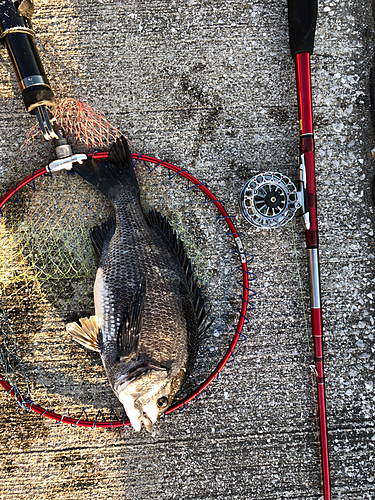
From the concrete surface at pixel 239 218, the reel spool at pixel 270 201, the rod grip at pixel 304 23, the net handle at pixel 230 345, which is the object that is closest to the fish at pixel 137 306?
the net handle at pixel 230 345

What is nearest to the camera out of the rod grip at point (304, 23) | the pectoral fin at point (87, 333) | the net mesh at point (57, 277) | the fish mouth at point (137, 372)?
the fish mouth at point (137, 372)

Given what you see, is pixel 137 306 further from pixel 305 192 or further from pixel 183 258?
pixel 305 192

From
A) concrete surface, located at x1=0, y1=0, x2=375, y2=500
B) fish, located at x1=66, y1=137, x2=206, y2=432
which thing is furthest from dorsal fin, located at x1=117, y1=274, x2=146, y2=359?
concrete surface, located at x1=0, y1=0, x2=375, y2=500

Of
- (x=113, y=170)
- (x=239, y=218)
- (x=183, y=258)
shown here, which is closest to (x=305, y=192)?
(x=239, y=218)

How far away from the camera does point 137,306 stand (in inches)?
82.2

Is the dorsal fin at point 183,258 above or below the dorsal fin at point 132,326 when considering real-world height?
above

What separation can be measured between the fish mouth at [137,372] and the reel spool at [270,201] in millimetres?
1095

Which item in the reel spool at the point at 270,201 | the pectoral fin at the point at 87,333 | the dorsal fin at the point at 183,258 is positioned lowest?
the pectoral fin at the point at 87,333

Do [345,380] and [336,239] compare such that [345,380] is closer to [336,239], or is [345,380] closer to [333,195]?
[336,239]

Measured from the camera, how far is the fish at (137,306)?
206 cm

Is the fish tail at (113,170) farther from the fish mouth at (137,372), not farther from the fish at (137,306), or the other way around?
the fish mouth at (137,372)

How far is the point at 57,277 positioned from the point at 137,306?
0.74m

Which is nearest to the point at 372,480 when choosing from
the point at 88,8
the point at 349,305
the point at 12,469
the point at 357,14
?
the point at 349,305

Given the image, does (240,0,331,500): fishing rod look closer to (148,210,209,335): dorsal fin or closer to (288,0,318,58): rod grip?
(288,0,318,58): rod grip
